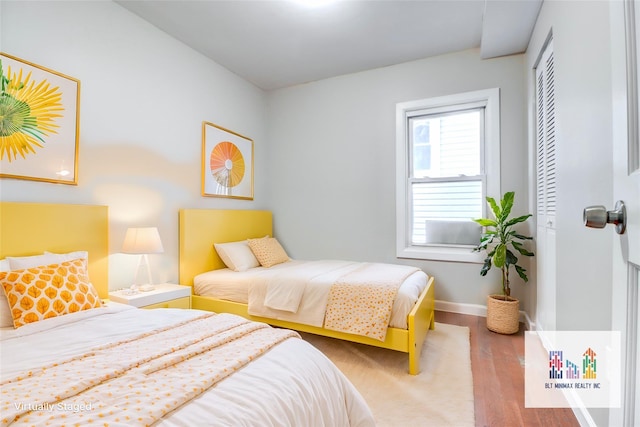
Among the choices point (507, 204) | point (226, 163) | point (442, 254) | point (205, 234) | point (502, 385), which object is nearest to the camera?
point (502, 385)

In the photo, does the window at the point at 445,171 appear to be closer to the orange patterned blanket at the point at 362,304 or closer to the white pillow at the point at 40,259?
the orange patterned blanket at the point at 362,304

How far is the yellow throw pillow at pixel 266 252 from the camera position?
11.2 ft

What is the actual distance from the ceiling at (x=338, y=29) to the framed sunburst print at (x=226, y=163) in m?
0.87

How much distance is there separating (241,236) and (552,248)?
3.11m

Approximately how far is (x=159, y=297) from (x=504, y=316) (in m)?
2.99

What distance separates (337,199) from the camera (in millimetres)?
3982

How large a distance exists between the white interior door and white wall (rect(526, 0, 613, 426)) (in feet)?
2.75

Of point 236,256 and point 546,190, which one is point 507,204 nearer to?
point 546,190

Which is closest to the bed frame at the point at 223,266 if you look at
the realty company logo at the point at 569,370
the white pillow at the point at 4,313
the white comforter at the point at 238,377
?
the realty company logo at the point at 569,370

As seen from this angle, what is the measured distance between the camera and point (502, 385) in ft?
6.49

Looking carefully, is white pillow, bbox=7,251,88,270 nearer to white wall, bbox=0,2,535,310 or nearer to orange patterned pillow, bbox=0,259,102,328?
orange patterned pillow, bbox=0,259,102,328

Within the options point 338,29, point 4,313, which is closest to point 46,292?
point 4,313

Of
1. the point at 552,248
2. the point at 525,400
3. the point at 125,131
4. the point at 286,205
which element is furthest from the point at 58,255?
the point at 552,248

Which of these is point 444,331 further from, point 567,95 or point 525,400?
point 567,95
